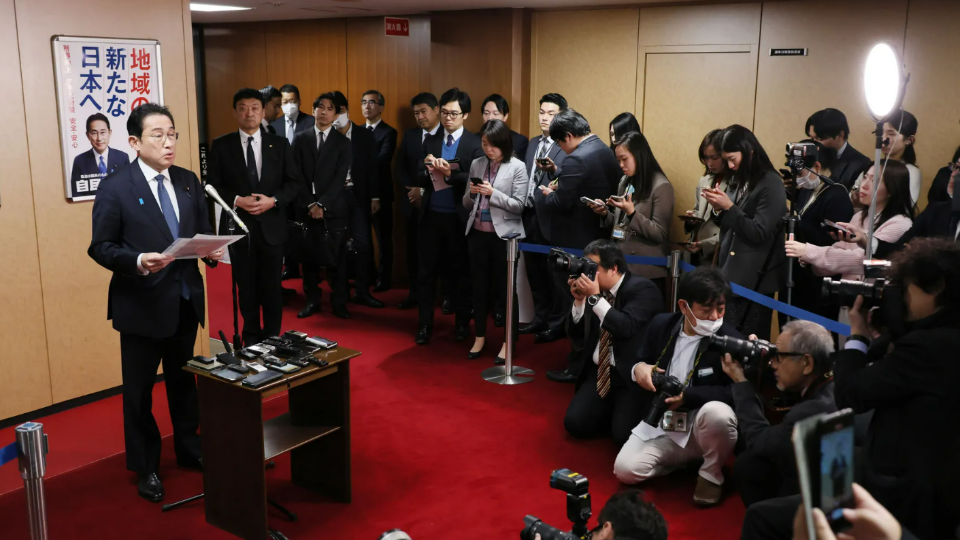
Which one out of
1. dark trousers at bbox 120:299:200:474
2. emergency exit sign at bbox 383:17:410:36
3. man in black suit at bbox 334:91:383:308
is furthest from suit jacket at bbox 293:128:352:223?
dark trousers at bbox 120:299:200:474

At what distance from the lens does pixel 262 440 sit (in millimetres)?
3082

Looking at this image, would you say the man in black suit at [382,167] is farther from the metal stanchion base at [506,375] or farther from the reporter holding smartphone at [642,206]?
the reporter holding smartphone at [642,206]

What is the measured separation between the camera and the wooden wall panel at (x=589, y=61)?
634 centimetres

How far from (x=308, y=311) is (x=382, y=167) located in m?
1.44

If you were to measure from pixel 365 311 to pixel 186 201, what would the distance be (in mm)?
3086

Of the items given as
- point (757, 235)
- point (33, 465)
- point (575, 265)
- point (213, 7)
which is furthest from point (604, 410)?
point (213, 7)

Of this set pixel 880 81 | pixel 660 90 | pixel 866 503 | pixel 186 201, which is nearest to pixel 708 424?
pixel 880 81

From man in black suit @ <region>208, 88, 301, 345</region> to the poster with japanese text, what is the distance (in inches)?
24.1

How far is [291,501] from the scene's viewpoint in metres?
3.57

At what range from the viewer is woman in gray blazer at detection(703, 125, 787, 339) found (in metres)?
4.32

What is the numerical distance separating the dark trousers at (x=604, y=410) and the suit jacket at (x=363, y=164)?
302 cm

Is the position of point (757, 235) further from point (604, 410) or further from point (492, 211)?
point (492, 211)

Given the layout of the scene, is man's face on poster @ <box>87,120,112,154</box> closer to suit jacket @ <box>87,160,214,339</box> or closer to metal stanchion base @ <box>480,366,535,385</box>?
suit jacket @ <box>87,160,214,339</box>

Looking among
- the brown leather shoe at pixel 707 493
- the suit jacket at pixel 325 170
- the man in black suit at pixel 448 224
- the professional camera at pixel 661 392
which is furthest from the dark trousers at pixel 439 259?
→ the brown leather shoe at pixel 707 493
